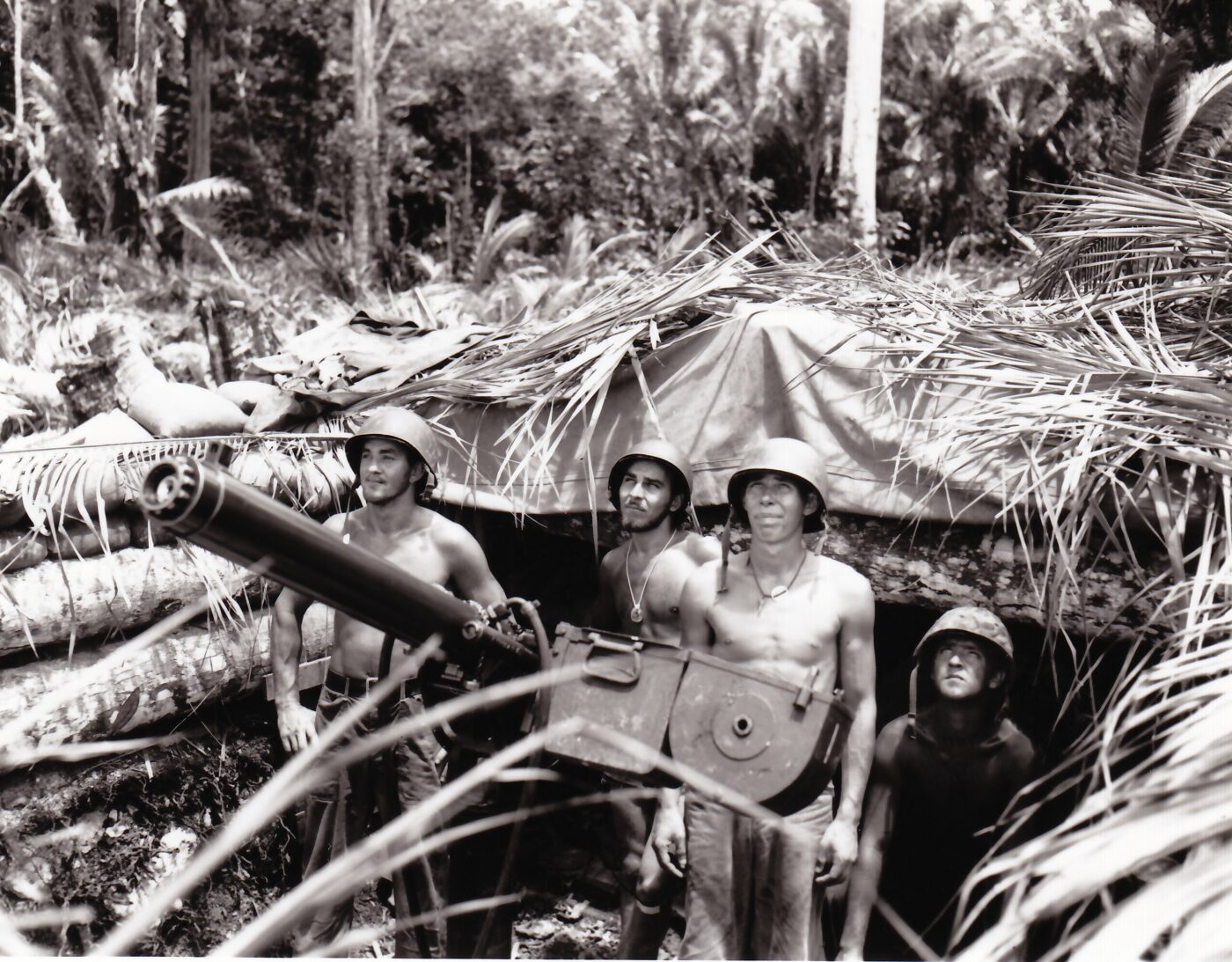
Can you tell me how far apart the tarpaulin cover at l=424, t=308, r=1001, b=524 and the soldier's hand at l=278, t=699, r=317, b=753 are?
124 cm

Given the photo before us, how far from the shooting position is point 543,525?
5418 mm

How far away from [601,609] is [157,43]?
11485mm

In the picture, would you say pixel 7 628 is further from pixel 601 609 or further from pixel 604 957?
pixel 604 957

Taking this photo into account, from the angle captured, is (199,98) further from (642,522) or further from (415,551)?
(642,522)

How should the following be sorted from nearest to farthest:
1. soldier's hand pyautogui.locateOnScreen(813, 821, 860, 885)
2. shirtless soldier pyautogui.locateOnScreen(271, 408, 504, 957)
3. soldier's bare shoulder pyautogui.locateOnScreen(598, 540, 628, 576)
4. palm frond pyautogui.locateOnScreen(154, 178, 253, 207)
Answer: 1. soldier's hand pyautogui.locateOnScreen(813, 821, 860, 885)
2. shirtless soldier pyautogui.locateOnScreen(271, 408, 504, 957)
3. soldier's bare shoulder pyautogui.locateOnScreen(598, 540, 628, 576)
4. palm frond pyautogui.locateOnScreen(154, 178, 253, 207)

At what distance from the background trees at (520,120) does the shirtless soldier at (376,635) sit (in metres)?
7.98

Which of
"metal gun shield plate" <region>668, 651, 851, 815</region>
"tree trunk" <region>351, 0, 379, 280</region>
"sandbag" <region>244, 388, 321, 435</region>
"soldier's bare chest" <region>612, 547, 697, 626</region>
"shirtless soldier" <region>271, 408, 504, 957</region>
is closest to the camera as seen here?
"metal gun shield plate" <region>668, 651, 851, 815</region>

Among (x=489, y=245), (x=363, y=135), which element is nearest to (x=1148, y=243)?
(x=489, y=245)

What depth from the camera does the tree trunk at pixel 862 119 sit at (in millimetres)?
12469

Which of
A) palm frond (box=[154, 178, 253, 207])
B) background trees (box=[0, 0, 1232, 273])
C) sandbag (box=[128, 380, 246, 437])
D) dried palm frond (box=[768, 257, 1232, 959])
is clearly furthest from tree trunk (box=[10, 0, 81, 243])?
dried palm frond (box=[768, 257, 1232, 959])

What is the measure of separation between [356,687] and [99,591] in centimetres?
112

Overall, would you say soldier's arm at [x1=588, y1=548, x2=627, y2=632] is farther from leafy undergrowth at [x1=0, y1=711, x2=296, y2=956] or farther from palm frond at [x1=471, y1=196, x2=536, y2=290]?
palm frond at [x1=471, y1=196, x2=536, y2=290]

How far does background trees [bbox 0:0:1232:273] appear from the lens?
43.3ft

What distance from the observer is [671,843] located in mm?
3912
